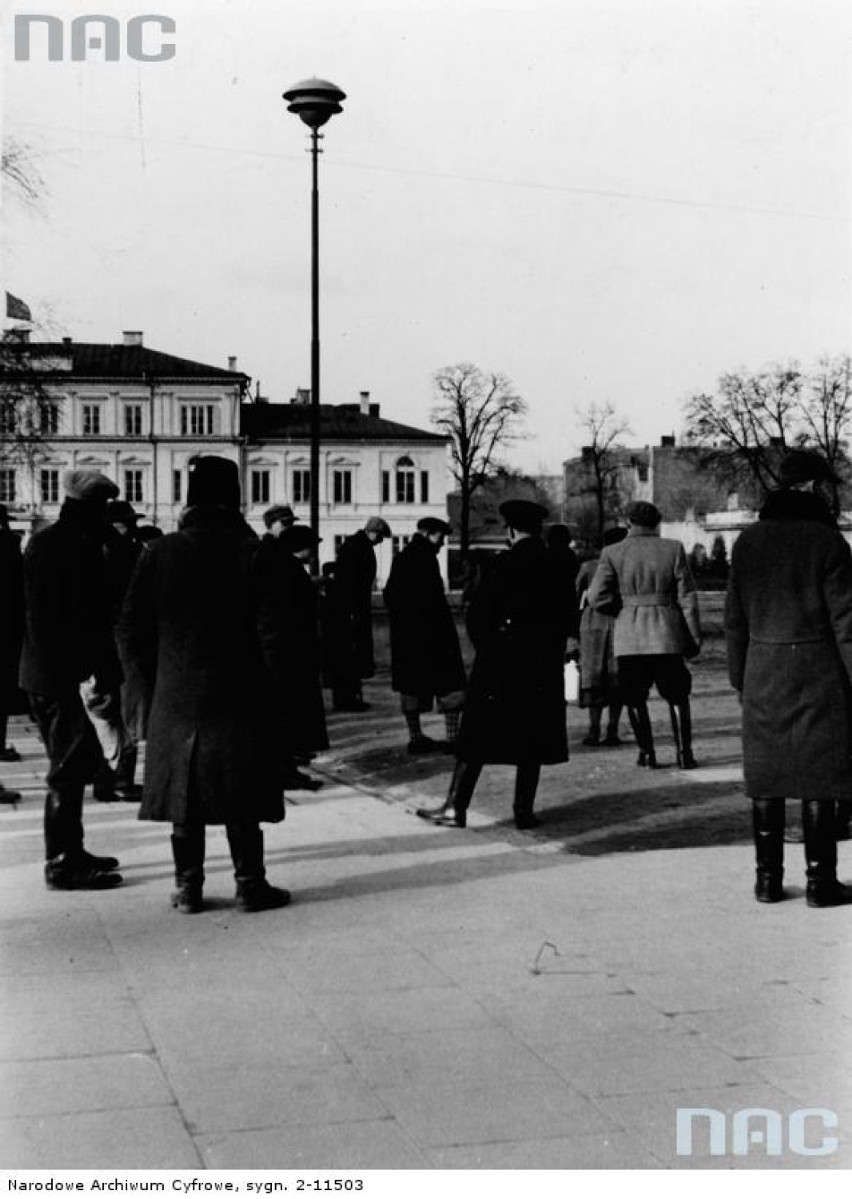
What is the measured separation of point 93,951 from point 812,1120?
3.09m

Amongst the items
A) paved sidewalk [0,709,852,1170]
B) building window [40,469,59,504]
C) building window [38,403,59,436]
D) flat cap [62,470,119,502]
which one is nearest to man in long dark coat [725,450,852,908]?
paved sidewalk [0,709,852,1170]

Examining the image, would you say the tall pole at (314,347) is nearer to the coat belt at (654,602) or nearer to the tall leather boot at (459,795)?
the coat belt at (654,602)

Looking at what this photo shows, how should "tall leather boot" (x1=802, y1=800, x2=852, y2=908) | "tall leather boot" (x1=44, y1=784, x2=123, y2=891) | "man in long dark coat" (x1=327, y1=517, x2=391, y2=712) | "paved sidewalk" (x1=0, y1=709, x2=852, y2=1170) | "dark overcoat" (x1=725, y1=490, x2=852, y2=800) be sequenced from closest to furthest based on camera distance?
"paved sidewalk" (x1=0, y1=709, x2=852, y2=1170) → "dark overcoat" (x1=725, y1=490, x2=852, y2=800) → "tall leather boot" (x1=802, y1=800, x2=852, y2=908) → "tall leather boot" (x1=44, y1=784, x2=123, y2=891) → "man in long dark coat" (x1=327, y1=517, x2=391, y2=712)

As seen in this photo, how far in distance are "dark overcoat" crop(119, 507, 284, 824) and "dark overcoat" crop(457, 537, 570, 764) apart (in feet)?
7.40

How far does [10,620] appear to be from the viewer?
10.8m

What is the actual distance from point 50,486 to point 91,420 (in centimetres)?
423

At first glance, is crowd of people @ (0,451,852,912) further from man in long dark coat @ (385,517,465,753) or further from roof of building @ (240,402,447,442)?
roof of building @ (240,402,447,442)

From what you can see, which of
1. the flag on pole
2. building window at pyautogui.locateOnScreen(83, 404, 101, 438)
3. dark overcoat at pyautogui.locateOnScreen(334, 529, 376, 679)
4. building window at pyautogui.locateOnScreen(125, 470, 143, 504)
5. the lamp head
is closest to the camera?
the lamp head

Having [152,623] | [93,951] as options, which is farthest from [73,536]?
[93,951]

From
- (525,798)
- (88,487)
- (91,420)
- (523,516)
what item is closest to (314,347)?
(523,516)

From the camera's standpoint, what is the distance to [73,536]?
7.84 meters

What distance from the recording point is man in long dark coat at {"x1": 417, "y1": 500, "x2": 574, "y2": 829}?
9180mm

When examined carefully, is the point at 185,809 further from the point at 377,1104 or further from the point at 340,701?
the point at 340,701

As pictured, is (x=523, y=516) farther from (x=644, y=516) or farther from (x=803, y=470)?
(x=644, y=516)
